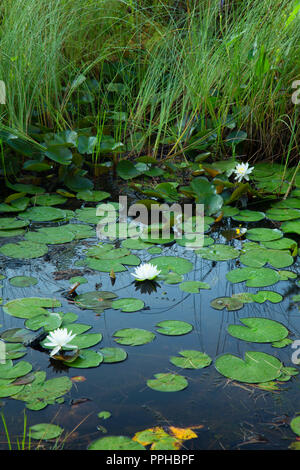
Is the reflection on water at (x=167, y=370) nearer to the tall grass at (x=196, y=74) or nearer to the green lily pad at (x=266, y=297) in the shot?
the green lily pad at (x=266, y=297)

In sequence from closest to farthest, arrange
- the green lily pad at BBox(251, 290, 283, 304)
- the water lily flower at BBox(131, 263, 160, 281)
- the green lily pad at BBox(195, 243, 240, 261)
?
the green lily pad at BBox(251, 290, 283, 304) → the water lily flower at BBox(131, 263, 160, 281) → the green lily pad at BBox(195, 243, 240, 261)

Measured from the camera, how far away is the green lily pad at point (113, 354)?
1.55 m

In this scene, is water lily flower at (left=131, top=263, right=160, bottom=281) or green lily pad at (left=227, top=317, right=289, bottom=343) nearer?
green lily pad at (left=227, top=317, right=289, bottom=343)

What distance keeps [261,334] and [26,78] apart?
7.49ft

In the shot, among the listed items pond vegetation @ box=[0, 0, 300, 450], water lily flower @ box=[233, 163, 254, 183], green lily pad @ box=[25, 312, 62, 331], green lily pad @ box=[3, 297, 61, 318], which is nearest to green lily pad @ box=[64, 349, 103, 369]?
pond vegetation @ box=[0, 0, 300, 450]

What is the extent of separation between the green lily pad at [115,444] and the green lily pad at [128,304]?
2.02 ft

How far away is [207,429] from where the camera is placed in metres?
1.29

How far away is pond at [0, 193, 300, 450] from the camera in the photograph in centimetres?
130

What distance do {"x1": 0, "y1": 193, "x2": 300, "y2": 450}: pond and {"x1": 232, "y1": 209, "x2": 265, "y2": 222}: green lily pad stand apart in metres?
0.27

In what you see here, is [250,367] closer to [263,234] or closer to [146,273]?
[146,273]

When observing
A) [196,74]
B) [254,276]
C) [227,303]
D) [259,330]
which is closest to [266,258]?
[254,276]

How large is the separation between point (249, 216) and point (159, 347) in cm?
127

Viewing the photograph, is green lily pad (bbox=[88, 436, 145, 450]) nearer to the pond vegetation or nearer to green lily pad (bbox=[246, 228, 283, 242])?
the pond vegetation
